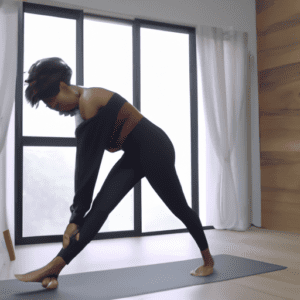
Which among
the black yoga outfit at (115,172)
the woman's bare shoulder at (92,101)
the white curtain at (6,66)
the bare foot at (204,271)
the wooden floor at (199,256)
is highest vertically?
the white curtain at (6,66)

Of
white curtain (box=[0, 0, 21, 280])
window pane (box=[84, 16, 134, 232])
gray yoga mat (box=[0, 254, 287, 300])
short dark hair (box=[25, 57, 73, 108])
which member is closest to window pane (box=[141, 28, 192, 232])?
window pane (box=[84, 16, 134, 232])

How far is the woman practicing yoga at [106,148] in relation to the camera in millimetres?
1514

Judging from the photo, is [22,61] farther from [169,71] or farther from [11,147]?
[169,71]

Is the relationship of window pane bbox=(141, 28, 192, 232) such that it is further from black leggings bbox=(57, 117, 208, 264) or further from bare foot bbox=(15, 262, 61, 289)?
bare foot bbox=(15, 262, 61, 289)

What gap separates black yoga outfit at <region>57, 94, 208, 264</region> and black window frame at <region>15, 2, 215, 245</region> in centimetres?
168

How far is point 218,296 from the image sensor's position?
5.09 feet

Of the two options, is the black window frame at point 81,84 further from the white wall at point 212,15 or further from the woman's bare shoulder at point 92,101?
the woman's bare shoulder at point 92,101

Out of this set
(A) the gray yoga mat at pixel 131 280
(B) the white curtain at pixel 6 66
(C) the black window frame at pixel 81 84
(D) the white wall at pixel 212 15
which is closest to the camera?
(A) the gray yoga mat at pixel 131 280

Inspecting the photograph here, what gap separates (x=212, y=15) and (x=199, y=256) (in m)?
2.67

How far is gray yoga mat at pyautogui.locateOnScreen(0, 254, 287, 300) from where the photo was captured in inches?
62.7

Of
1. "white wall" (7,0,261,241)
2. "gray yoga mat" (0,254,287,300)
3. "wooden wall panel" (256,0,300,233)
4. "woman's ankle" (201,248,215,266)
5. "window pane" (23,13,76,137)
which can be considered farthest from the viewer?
"wooden wall panel" (256,0,300,233)

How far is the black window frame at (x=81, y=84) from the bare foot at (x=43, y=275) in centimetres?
160

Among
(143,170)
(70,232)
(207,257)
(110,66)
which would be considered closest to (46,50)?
(110,66)

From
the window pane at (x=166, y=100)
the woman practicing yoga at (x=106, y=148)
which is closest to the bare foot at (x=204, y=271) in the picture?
the woman practicing yoga at (x=106, y=148)
